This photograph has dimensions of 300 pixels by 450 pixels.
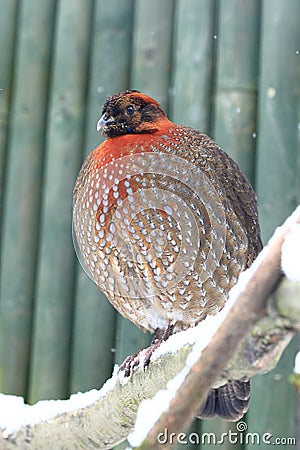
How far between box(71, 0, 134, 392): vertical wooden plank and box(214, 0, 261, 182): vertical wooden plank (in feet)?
1.27

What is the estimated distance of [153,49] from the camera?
2.50 metres

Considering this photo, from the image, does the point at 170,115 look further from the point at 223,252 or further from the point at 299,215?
the point at 299,215

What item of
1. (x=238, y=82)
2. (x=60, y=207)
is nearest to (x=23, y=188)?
(x=60, y=207)

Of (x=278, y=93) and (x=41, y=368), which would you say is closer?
(x=278, y=93)

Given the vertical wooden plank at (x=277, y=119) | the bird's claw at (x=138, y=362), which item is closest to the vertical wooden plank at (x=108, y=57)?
the vertical wooden plank at (x=277, y=119)

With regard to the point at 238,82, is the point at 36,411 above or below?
below

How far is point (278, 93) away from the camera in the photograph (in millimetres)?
2299

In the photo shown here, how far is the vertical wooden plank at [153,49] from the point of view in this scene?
8.11 ft

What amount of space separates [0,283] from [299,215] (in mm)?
2033

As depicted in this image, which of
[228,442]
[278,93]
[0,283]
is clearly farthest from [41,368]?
[278,93]

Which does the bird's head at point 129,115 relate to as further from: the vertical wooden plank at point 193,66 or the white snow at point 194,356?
the white snow at point 194,356

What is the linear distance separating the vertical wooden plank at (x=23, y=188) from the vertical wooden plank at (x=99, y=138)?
0.67 ft

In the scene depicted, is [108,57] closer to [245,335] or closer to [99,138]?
[99,138]

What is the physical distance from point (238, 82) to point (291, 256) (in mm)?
1805
